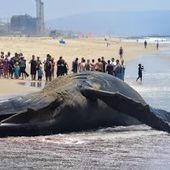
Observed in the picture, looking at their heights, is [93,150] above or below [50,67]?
above

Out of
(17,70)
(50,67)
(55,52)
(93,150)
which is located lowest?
(55,52)

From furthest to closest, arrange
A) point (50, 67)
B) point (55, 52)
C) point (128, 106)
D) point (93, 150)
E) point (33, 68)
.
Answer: point (55, 52) < point (33, 68) < point (50, 67) < point (128, 106) < point (93, 150)

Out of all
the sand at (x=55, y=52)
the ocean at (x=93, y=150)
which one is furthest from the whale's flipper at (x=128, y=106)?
the sand at (x=55, y=52)

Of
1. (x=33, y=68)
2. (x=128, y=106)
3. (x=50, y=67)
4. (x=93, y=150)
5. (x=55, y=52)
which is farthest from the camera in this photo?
(x=55, y=52)

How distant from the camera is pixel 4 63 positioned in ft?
111

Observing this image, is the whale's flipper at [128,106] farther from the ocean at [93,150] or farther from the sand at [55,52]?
the sand at [55,52]

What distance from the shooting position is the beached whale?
11305 mm

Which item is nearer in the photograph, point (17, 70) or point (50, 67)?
point (50, 67)

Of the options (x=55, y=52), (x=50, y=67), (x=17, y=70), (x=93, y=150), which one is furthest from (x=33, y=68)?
(x=55, y=52)

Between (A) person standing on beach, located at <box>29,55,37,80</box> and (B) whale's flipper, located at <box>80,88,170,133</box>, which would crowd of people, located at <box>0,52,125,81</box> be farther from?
(B) whale's flipper, located at <box>80,88,170,133</box>

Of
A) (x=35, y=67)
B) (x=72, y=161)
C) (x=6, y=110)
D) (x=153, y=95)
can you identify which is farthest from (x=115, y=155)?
(x=35, y=67)

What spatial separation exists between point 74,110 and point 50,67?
1983 centimetres

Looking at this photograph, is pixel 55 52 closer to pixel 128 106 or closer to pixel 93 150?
pixel 128 106

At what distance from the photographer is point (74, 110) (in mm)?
11867
